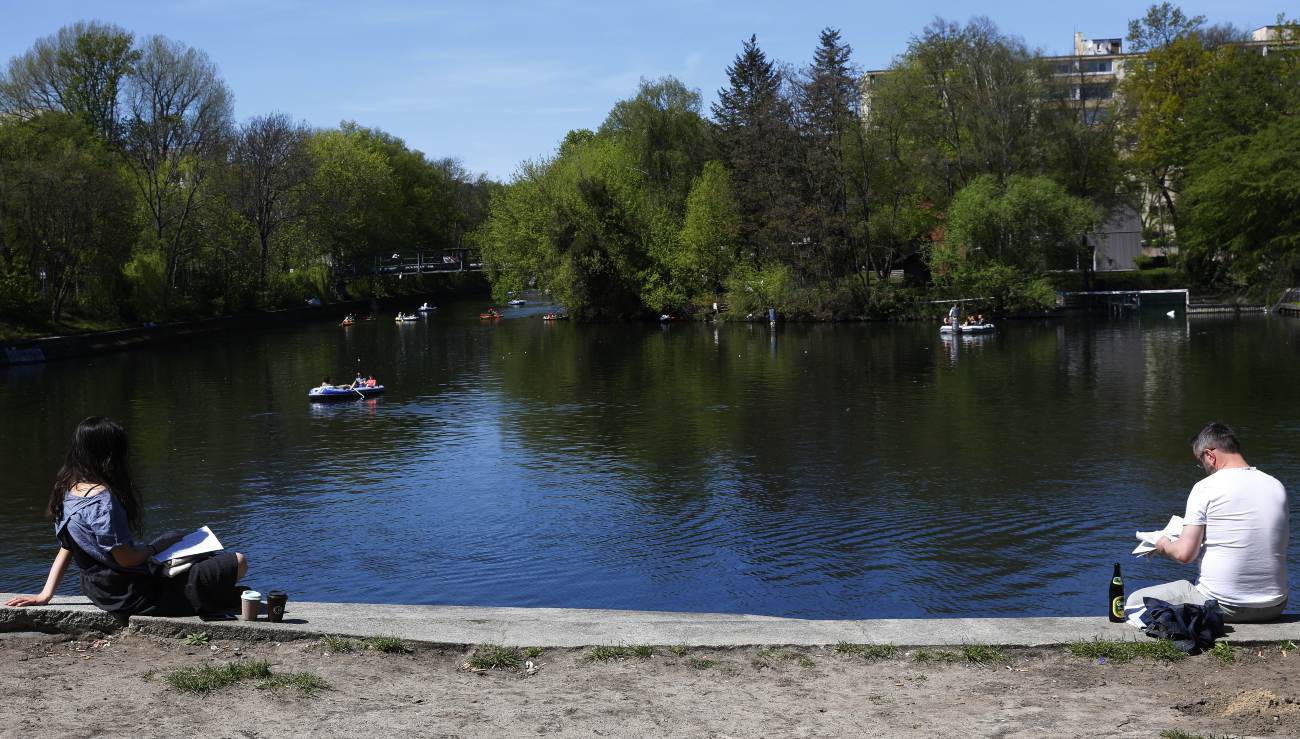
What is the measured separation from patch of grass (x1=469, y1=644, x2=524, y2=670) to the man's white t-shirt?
16.8 ft

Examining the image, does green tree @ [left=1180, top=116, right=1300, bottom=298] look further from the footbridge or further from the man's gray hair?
the footbridge

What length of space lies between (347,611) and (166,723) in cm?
273

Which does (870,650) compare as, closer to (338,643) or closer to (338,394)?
(338,643)

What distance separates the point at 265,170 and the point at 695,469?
258ft

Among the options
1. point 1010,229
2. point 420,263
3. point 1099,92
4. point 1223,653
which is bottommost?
point 1223,653

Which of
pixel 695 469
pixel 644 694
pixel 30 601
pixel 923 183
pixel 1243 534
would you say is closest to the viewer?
pixel 644 694

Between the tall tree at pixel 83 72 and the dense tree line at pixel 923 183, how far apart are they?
102 ft

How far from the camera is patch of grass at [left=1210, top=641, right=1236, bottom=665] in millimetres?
8133

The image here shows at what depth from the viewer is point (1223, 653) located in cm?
820

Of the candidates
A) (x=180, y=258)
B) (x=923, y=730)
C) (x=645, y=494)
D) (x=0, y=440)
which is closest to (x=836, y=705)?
(x=923, y=730)

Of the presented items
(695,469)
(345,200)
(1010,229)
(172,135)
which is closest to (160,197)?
(172,135)

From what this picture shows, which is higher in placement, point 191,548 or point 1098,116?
point 1098,116

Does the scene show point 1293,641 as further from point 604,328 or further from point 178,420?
point 604,328

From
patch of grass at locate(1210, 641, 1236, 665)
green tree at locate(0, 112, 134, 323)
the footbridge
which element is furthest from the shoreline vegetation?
patch of grass at locate(1210, 641, 1236, 665)
